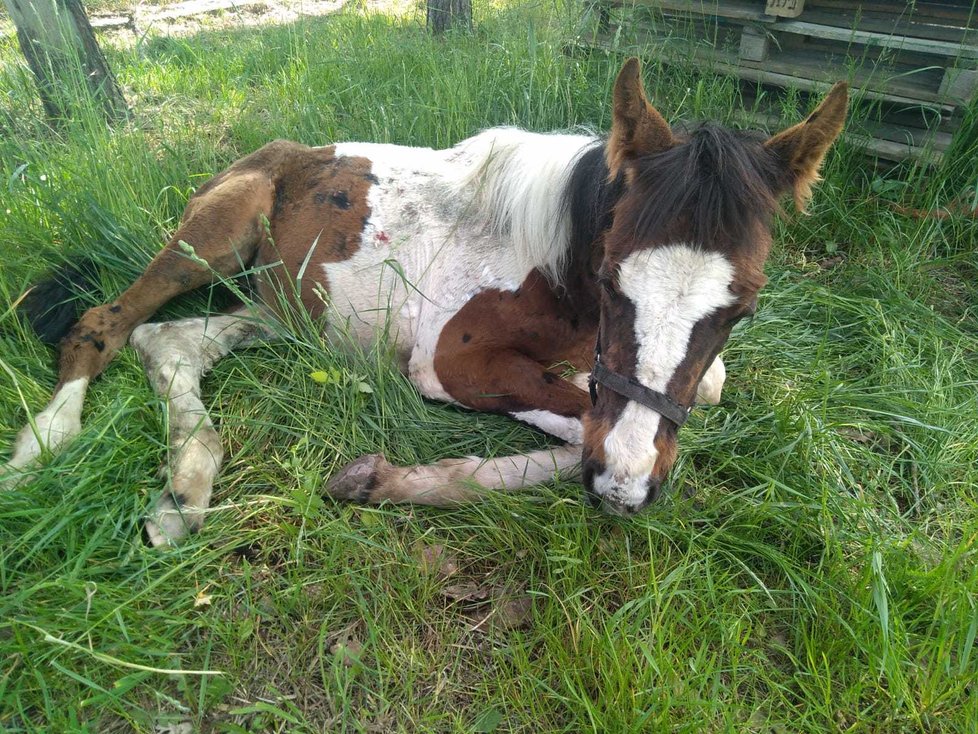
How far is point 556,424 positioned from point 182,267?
2003 millimetres

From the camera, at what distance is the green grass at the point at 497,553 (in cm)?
169

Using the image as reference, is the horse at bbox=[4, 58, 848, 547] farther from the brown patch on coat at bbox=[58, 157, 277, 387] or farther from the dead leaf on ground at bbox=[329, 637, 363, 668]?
the dead leaf on ground at bbox=[329, 637, 363, 668]

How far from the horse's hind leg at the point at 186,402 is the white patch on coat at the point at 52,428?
303 millimetres

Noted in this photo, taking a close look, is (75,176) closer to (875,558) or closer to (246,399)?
(246,399)

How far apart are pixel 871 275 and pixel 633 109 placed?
2225 millimetres

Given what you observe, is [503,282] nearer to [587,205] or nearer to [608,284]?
[587,205]

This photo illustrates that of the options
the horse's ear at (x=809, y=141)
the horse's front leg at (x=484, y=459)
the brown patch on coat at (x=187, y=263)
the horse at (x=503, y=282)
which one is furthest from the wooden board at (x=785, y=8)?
Answer: the brown patch on coat at (x=187, y=263)

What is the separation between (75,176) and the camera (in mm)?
3352

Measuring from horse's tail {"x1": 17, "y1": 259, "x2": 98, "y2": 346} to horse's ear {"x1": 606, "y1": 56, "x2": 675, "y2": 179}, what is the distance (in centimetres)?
268

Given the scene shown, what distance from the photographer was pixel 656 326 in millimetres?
1752

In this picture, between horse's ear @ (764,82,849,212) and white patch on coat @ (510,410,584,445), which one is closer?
horse's ear @ (764,82,849,212)

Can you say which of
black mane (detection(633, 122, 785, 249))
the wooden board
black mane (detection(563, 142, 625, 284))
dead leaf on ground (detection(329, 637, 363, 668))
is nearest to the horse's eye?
black mane (detection(633, 122, 785, 249))

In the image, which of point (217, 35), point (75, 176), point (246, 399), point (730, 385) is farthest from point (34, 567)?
point (217, 35)

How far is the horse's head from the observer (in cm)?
176
